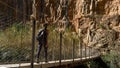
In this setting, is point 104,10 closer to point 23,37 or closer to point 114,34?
point 114,34

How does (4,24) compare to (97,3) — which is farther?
(97,3)

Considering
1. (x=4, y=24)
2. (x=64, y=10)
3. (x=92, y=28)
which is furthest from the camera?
(x=64, y=10)

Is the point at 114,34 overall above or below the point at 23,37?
below

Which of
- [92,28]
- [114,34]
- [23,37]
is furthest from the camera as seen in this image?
[92,28]

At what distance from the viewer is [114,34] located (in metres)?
43.2

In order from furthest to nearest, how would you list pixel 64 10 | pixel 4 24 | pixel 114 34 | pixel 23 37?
pixel 64 10, pixel 114 34, pixel 23 37, pixel 4 24

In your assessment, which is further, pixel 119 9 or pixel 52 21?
pixel 52 21

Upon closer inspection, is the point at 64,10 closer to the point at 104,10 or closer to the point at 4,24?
the point at 104,10

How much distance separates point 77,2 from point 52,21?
4573 mm

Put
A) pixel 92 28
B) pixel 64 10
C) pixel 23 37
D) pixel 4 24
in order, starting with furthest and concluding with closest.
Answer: pixel 64 10, pixel 92 28, pixel 23 37, pixel 4 24

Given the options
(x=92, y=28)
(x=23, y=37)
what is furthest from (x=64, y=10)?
(x=23, y=37)

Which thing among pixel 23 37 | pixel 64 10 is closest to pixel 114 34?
pixel 64 10

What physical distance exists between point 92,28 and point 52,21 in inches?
255

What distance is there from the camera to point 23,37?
27.8 feet
